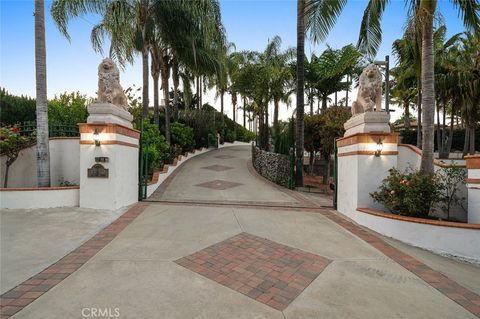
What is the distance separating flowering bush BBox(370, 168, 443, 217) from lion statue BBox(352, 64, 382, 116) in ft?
5.77

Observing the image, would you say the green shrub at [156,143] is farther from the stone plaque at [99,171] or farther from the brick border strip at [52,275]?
the brick border strip at [52,275]

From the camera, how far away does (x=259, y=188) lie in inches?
407

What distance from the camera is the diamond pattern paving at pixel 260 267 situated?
3.15 metres

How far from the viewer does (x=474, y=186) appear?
16.6ft

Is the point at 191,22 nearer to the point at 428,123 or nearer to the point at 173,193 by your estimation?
the point at 173,193

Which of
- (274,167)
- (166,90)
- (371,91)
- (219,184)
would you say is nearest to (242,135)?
(166,90)

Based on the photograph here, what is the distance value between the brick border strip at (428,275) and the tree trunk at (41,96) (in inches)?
291

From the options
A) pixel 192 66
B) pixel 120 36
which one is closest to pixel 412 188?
pixel 120 36

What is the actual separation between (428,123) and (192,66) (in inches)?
445

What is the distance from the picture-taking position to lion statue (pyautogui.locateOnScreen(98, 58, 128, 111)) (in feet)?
21.7

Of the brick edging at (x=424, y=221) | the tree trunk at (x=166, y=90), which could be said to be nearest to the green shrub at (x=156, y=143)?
the tree trunk at (x=166, y=90)

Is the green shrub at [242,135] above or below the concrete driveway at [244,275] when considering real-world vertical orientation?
above

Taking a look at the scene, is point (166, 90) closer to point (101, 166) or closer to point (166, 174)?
point (166, 174)

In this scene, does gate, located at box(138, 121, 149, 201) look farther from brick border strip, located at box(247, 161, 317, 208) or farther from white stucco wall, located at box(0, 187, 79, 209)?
brick border strip, located at box(247, 161, 317, 208)
